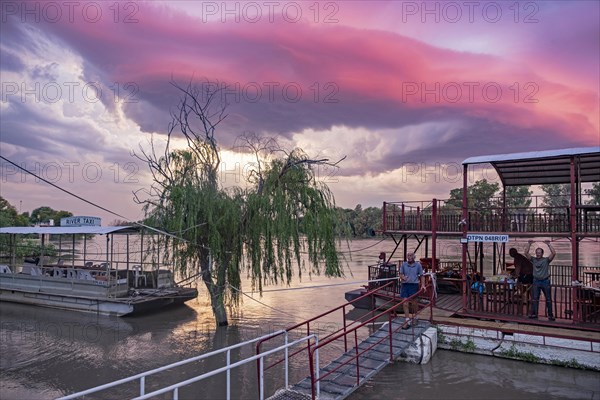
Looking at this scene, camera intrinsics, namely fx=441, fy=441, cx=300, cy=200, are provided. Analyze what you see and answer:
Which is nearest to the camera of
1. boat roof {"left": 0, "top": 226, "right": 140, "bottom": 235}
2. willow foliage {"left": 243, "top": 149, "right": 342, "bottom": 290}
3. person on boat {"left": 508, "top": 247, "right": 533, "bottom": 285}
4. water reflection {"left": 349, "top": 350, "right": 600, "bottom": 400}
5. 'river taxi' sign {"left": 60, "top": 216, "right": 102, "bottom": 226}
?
water reflection {"left": 349, "top": 350, "right": 600, "bottom": 400}

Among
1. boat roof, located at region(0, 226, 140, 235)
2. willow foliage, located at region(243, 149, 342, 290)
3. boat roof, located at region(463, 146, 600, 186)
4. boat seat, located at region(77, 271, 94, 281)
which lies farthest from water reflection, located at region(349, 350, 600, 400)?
boat seat, located at region(77, 271, 94, 281)

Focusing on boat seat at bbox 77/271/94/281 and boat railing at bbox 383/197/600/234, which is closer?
boat railing at bbox 383/197/600/234

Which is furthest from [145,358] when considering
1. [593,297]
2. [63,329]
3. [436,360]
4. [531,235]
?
[593,297]

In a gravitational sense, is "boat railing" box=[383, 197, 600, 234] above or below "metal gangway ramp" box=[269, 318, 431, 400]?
above

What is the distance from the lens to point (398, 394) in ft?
27.9

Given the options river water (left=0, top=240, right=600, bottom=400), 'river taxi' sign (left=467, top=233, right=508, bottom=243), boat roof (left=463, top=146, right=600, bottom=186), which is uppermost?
boat roof (left=463, top=146, right=600, bottom=186)

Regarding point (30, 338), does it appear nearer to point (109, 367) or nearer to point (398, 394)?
point (109, 367)

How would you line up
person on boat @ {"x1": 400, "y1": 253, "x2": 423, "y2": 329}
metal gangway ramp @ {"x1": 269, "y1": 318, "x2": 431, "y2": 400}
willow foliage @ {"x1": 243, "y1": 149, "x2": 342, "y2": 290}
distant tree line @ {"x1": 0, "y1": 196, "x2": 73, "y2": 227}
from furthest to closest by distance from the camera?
distant tree line @ {"x1": 0, "y1": 196, "x2": 73, "y2": 227} < willow foliage @ {"x1": 243, "y1": 149, "x2": 342, "y2": 290} < person on boat @ {"x1": 400, "y1": 253, "x2": 423, "y2": 329} < metal gangway ramp @ {"x1": 269, "y1": 318, "x2": 431, "y2": 400}

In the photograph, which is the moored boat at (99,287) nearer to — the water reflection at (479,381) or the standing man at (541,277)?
the water reflection at (479,381)

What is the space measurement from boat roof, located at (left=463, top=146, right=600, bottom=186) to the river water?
500cm

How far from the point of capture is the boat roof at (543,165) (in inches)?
433

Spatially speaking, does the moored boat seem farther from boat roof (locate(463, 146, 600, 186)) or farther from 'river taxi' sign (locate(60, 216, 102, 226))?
boat roof (locate(463, 146, 600, 186))

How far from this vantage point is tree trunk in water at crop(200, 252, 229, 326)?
14055mm

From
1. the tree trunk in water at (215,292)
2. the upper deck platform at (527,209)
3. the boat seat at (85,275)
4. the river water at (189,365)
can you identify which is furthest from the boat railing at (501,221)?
the boat seat at (85,275)
